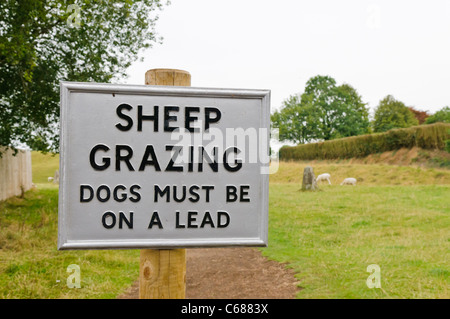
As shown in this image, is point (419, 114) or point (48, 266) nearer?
point (48, 266)

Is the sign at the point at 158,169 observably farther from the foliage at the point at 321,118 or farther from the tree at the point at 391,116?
the tree at the point at 391,116

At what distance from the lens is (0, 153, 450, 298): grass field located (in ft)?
20.5

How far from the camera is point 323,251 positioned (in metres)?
8.64

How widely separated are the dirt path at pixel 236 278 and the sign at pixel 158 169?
14.3 feet

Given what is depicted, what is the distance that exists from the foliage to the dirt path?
4587cm

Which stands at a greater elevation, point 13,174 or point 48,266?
point 13,174

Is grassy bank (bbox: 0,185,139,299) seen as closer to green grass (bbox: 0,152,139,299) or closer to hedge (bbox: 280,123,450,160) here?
green grass (bbox: 0,152,139,299)

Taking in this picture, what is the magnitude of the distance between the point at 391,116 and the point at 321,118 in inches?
396

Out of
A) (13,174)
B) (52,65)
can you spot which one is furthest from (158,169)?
(13,174)

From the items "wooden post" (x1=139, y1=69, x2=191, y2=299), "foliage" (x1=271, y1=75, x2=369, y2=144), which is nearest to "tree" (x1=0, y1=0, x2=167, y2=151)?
"wooden post" (x1=139, y1=69, x2=191, y2=299)

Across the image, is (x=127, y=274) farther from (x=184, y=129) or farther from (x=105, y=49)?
(x=105, y=49)

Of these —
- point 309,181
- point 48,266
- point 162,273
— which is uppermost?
point 162,273

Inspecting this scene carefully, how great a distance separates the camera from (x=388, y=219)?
1170 centimetres

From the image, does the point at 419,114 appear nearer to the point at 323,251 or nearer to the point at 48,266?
the point at 323,251
